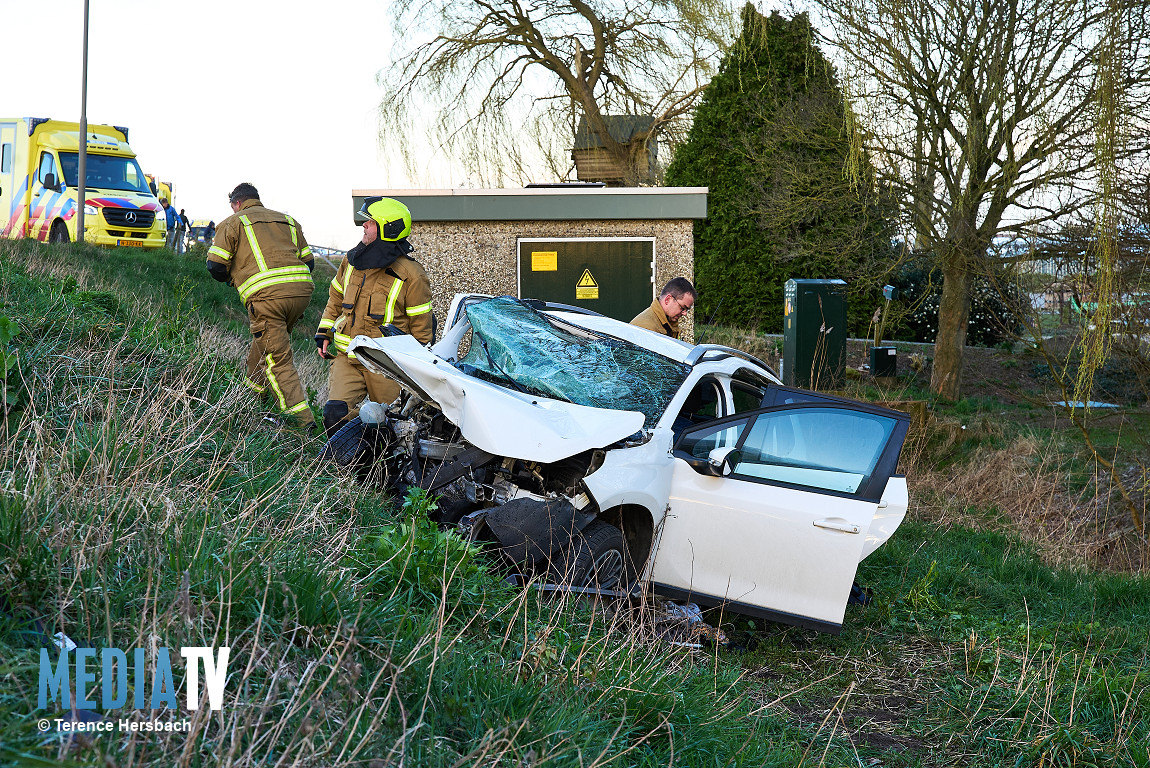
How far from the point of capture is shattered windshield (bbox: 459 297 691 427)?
4.95 m

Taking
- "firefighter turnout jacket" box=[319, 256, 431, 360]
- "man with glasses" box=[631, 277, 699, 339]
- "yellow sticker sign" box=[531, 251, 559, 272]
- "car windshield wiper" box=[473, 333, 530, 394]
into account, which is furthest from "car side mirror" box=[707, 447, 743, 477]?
"yellow sticker sign" box=[531, 251, 559, 272]

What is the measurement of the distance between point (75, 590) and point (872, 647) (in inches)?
163

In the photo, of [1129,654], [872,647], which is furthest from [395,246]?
[1129,654]

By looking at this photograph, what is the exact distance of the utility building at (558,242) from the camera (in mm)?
10328

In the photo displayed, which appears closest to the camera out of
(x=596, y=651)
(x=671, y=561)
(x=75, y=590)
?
(x=75, y=590)

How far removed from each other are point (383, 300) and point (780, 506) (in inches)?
127

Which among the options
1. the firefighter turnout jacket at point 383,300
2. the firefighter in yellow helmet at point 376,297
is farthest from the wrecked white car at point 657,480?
the firefighter turnout jacket at point 383,300

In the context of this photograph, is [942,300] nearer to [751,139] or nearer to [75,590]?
[751,139]

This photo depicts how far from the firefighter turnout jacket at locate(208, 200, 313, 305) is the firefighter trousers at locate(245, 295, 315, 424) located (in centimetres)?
10

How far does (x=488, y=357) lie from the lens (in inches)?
207

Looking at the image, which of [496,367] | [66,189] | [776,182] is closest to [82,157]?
[66,189]

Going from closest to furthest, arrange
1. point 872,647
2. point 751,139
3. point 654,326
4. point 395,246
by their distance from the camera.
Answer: point 872,647 → point 395,246 → point 654,326 → point 751,139

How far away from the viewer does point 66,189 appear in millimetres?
17781

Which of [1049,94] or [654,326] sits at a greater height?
[1049,94]
